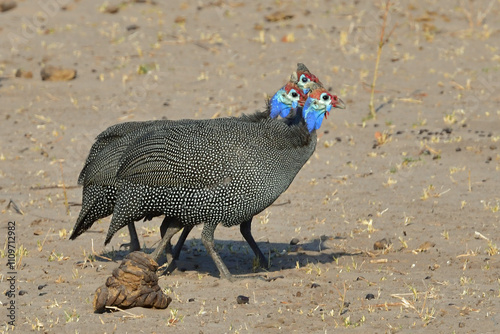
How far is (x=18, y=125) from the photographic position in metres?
10.0

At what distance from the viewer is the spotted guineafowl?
5473 millimetres

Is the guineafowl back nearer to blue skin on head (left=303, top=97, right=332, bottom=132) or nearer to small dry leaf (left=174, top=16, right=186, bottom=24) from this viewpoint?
blue skin on head (left=303, top=97, right=332, bottom=132)

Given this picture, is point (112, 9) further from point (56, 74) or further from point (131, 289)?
point (131, 289)

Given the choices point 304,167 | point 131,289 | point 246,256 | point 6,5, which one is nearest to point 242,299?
point 131,289

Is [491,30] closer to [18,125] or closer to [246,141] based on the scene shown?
[18,125]

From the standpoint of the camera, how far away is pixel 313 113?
5840 millimetres

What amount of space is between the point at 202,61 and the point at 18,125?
9.22ft

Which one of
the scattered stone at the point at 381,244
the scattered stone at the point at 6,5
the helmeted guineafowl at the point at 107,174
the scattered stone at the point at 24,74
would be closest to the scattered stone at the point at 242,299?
the helmeted guineafowl at the point at 107,174

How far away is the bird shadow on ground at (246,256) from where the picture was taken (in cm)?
612

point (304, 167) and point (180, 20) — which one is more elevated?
point (180, 20)

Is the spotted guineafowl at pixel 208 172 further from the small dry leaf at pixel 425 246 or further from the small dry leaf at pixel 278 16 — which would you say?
the small dry leaf at pixel 278 16

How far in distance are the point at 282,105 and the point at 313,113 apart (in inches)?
9.4

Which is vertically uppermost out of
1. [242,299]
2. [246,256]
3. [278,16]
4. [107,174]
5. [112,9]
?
[278,16]

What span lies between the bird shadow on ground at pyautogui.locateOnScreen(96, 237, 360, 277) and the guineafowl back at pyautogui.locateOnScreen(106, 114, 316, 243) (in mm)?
612
